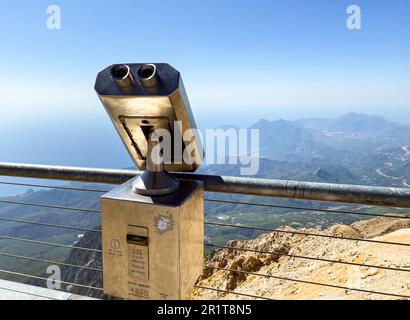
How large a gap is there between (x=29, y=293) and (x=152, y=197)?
1.60 m

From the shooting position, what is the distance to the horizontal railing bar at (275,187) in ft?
4.67

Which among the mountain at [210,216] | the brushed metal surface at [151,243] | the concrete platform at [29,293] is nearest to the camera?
the brushed metal surface at [151,243]

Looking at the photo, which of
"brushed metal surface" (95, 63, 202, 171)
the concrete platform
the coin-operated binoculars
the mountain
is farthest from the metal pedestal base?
the mountain

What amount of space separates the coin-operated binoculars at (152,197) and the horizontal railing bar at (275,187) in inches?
6.0

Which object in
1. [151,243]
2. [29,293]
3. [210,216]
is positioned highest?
[151,243]

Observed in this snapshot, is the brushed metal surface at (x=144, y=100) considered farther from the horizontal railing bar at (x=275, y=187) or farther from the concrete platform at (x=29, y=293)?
the concrete platform at (x=29, y=293)

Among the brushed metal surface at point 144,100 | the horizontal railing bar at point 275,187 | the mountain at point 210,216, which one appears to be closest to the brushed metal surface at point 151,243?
the horizontal railing bar at point 275,187

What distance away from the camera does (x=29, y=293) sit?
2.37 metres

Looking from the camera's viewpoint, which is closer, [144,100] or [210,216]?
[144,100]

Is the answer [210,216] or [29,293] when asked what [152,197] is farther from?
[210,216]

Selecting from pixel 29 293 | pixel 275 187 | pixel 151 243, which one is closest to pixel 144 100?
pixel 151 243

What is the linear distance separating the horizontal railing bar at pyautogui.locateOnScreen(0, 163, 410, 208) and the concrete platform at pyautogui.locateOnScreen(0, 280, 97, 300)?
2.98 ft

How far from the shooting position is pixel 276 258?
9.70 metres

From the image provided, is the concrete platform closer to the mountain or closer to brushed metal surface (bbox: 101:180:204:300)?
brushed metal surface (bbox: 101:180:204:300)
